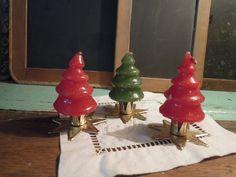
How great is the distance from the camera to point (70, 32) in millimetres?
1167

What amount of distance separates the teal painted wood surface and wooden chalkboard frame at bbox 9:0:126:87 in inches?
1.8

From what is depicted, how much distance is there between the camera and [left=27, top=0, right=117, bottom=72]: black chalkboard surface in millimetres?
1149

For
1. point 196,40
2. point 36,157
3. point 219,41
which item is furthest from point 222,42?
point 36,157

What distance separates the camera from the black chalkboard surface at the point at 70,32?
3.77 feet

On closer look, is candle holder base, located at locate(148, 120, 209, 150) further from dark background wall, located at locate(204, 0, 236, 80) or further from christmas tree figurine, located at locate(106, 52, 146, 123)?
dark background wall, located at locate(204, 0, 236, 80)

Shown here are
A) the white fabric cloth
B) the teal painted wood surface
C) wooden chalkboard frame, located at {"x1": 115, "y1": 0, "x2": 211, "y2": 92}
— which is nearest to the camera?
the white fabric cloth

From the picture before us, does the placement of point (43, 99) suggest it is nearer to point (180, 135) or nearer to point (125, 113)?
point (125, 113)

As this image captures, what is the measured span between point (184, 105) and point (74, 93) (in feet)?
0.66

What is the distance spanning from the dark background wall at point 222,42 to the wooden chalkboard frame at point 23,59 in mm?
346

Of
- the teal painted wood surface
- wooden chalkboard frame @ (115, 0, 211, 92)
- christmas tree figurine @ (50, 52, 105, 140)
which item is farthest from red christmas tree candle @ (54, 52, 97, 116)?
wooden chalkboard frame @ (115, 0, 211, 92)

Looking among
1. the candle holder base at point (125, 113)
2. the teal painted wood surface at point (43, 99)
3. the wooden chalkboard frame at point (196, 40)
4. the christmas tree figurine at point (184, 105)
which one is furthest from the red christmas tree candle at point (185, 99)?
the wooden chalkboard frame at point (196, 40)

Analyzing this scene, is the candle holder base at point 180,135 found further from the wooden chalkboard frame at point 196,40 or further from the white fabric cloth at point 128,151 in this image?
the wooden chalkboard frame at point 196,40

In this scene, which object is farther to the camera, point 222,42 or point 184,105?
point 222,42

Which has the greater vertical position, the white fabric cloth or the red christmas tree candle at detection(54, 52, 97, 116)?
the red christmas tree candle at detection(54, 52, 97, 116)
